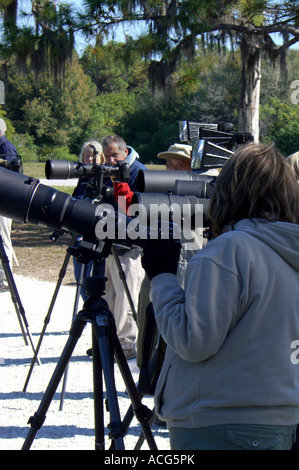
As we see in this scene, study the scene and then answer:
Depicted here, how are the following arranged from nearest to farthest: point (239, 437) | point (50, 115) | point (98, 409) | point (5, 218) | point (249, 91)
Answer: point (239, 437) < point (98, 409) < point (5, 218) < point (249, 91) < point (50, 115)

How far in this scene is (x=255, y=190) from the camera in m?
1.71

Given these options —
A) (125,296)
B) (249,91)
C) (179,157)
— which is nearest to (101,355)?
(125,296)

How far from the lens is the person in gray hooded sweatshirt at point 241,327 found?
1623mm

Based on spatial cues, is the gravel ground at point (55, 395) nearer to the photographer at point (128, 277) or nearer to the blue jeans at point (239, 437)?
the photographer at point (128, 277)

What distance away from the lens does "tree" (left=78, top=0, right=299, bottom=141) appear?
323 inches

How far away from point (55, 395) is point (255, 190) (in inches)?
111

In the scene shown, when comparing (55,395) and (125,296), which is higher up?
(125,296)

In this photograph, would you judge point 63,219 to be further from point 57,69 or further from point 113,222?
point 57,69

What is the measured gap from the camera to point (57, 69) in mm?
10016

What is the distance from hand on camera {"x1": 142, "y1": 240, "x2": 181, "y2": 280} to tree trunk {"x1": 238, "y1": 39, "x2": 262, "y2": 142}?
303 inches

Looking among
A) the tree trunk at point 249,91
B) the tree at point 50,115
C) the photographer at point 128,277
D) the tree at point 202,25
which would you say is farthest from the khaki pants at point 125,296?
the tree at point 50,115

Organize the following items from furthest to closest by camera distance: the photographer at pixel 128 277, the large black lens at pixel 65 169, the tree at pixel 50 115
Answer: the tree at pixel 50 115
the photographer at pixel 128 277
the large black lens at pixel 65 169

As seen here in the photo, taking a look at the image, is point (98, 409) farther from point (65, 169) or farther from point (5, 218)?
point (5, 218)

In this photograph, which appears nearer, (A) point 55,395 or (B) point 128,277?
(A) point 55,395
